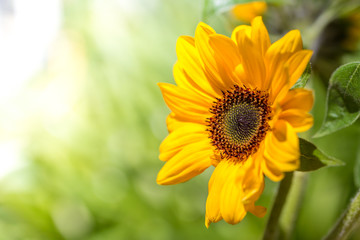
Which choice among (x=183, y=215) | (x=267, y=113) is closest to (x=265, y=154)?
(x=267, y=113)

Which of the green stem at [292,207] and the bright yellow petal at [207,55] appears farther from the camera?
the green stem at [292,207]

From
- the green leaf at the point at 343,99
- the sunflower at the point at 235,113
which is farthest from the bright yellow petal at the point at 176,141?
the green leaf at the point at 343,99

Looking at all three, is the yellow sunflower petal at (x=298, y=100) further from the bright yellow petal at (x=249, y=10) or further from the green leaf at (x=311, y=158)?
the bright yellow petal at (x=249, y=10)

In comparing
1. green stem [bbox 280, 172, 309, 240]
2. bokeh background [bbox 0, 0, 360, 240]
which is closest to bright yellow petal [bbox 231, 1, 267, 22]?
bokeh background [bbox 0, 0, 360, 240]

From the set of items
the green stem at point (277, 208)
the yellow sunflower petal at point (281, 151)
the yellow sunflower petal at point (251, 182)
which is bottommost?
the green stem at point (277, 208)

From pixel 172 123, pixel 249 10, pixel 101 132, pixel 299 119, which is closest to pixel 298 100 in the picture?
pixel 299 119

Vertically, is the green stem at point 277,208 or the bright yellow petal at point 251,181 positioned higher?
the bright yellow petal at point 251,181
